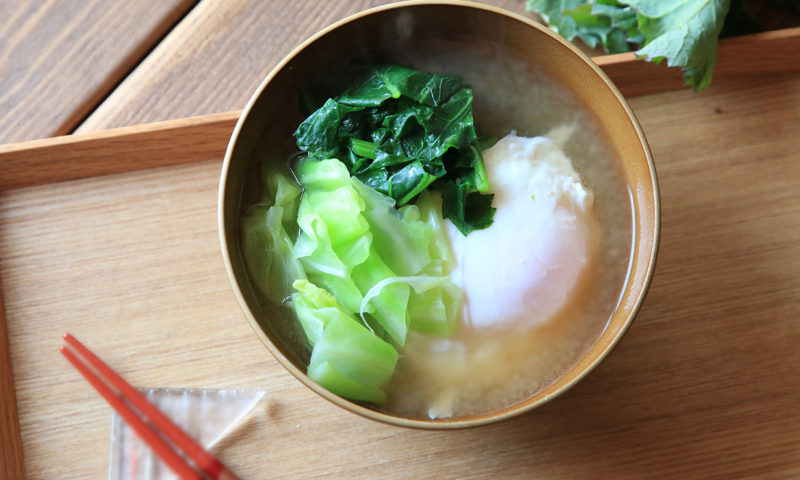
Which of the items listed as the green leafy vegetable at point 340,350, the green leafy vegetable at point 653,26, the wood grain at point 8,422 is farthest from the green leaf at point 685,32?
the wood grain at point 8,422

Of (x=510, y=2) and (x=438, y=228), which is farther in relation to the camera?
(x=510, y=2)

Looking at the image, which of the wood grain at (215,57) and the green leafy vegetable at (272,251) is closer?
the green leafy vegetable at (272,251)

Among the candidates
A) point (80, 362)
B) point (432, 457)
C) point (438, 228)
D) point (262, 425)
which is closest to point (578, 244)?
point (438, 228)

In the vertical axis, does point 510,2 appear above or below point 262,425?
above

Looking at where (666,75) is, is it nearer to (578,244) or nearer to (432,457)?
(578,244)

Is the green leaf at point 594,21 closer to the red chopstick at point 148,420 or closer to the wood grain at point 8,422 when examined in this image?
the red chopstick at point 148,420

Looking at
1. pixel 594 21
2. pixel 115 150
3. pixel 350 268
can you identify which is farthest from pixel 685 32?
pixel 115 150

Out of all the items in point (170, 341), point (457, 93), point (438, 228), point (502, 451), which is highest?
point (457, 93)
